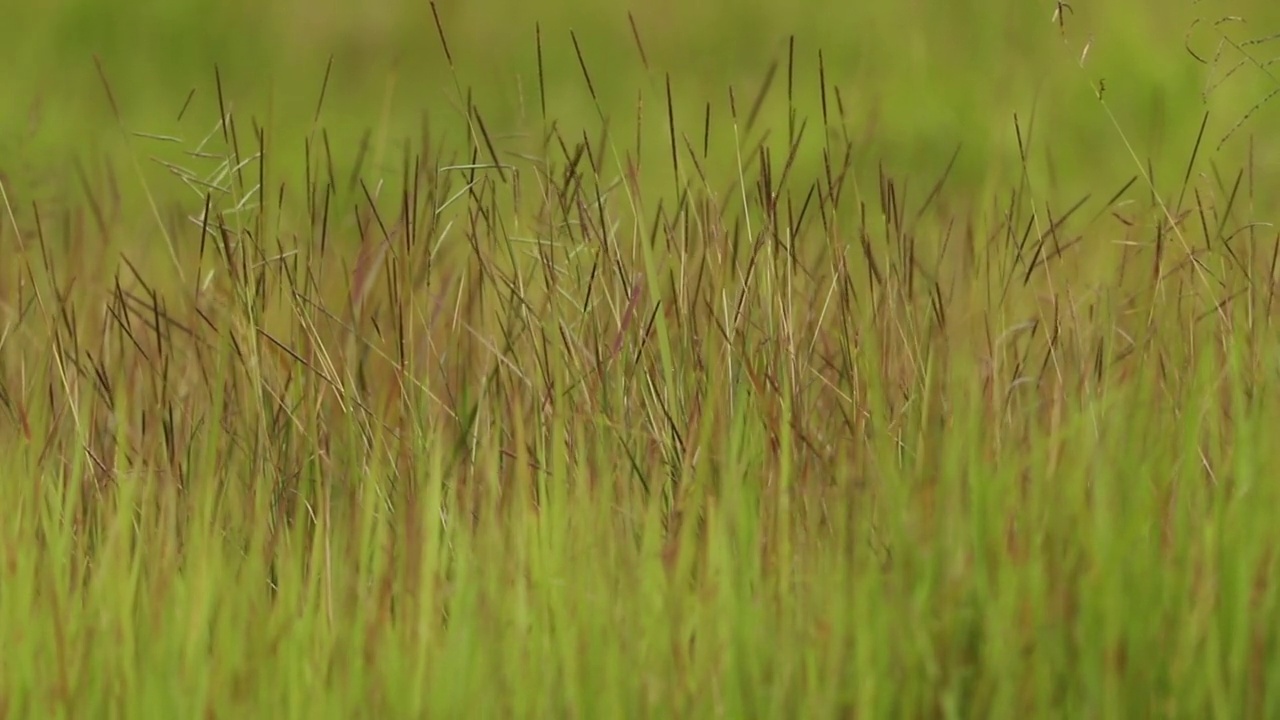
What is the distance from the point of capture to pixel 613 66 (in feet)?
25.7

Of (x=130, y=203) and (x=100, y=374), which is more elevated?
(x=130, y=203)

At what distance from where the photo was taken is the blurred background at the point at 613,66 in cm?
692

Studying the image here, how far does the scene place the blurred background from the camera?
692cm

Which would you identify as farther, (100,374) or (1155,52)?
(1155,52)

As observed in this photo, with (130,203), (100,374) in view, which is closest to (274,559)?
(100,374)

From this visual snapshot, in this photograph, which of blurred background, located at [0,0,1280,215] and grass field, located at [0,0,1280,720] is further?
blurred background, located at [0,0,1280,215]

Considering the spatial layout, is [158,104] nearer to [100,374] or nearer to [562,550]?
[100,374]

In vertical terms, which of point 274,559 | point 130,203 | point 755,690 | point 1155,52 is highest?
point 1155,52

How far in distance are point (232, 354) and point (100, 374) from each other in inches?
6.8

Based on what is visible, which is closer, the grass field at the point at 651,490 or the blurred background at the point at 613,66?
the grass field at the point at 651,490

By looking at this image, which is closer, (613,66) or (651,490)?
(651,490)

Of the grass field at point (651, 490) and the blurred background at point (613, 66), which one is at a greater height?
the blurred background at point (613, 66)

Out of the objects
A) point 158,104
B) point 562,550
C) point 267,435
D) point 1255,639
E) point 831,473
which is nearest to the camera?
point 1255,639

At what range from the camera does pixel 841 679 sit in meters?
1.46
